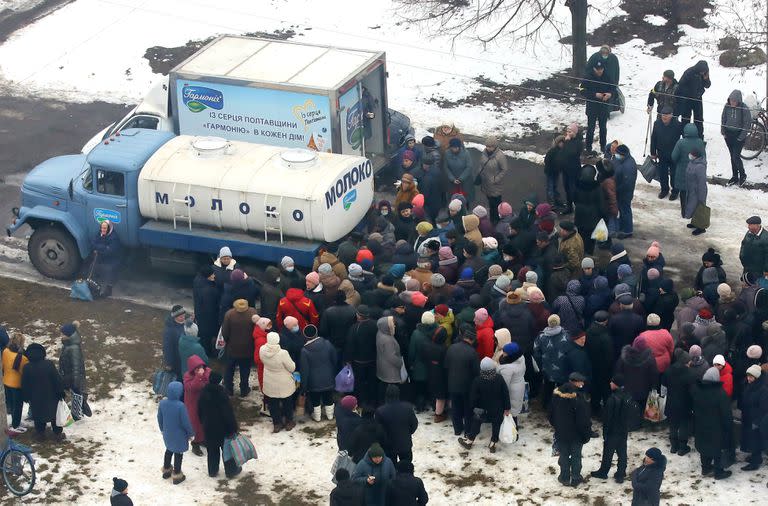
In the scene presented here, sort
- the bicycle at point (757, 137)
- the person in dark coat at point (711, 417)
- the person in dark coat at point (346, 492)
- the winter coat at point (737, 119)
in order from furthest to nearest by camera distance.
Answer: the bicycle at point (757, 137)
the winter coat at point (737, 119)
the person in dark coat at point (711, 417)
the person in dark coat at point (346, 492)

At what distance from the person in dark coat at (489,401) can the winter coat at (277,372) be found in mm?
2308

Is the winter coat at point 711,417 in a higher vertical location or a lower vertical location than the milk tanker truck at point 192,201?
lower

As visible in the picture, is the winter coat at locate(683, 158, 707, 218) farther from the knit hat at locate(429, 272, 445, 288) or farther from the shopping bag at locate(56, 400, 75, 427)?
the shopping bag at locate(56, 400, 75, 427)

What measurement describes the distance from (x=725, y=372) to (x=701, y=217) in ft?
21.4

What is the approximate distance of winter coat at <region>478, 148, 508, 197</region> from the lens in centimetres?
2234

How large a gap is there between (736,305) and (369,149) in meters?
8.19

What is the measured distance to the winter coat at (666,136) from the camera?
23.1 m

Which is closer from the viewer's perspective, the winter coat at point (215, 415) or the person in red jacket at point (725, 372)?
the winter coat at point (215, 415)

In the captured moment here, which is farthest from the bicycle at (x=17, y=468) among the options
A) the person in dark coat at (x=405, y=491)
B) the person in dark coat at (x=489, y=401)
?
the person in dark coat at (x=489, y=401)

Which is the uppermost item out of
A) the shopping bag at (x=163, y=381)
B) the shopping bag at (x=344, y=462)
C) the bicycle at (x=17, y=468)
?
the shopping bag at (x=344, y=462)

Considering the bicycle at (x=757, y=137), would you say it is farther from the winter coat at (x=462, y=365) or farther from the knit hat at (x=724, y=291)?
the winter coat at (x=462, y=365)

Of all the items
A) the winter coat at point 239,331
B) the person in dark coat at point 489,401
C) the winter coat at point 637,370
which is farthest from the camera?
the winter coat at point 239,331

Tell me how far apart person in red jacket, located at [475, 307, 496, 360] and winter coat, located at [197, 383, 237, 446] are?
128 inches

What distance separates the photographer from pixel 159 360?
19438mm
